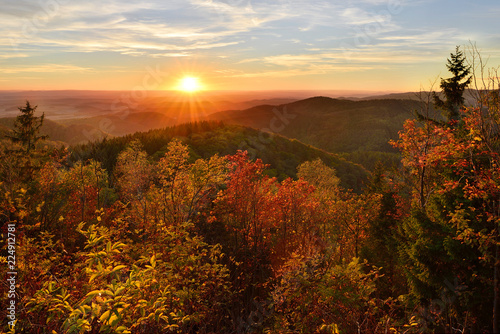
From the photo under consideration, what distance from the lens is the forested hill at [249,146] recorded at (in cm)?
11630

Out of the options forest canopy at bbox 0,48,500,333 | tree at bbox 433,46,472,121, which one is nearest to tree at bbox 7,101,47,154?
forest canopy at bbox 0,48,500,333

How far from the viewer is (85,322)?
4.20 m

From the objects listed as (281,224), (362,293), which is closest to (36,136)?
(281,224)

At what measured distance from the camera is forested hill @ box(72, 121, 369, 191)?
116m

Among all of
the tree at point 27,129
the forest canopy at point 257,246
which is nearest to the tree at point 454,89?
the forest canopy at point 257,246

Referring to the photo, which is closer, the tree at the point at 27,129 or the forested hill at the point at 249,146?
the tree at the point at 27,129

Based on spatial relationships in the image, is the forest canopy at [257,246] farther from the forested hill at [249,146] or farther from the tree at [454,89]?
the forested hill at [249,146]

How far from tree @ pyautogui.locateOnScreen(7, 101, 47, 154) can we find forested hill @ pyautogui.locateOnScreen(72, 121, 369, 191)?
56.6 metres

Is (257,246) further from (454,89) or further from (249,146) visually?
(249,146)

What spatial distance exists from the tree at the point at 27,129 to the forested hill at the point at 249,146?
56.6 meters

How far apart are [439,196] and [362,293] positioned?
8582mm

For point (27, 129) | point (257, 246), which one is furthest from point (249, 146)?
point (257, 246)

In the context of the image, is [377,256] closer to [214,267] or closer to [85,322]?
[214,267]

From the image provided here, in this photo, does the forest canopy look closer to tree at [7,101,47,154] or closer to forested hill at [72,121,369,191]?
tree at [7,101,47,154]
